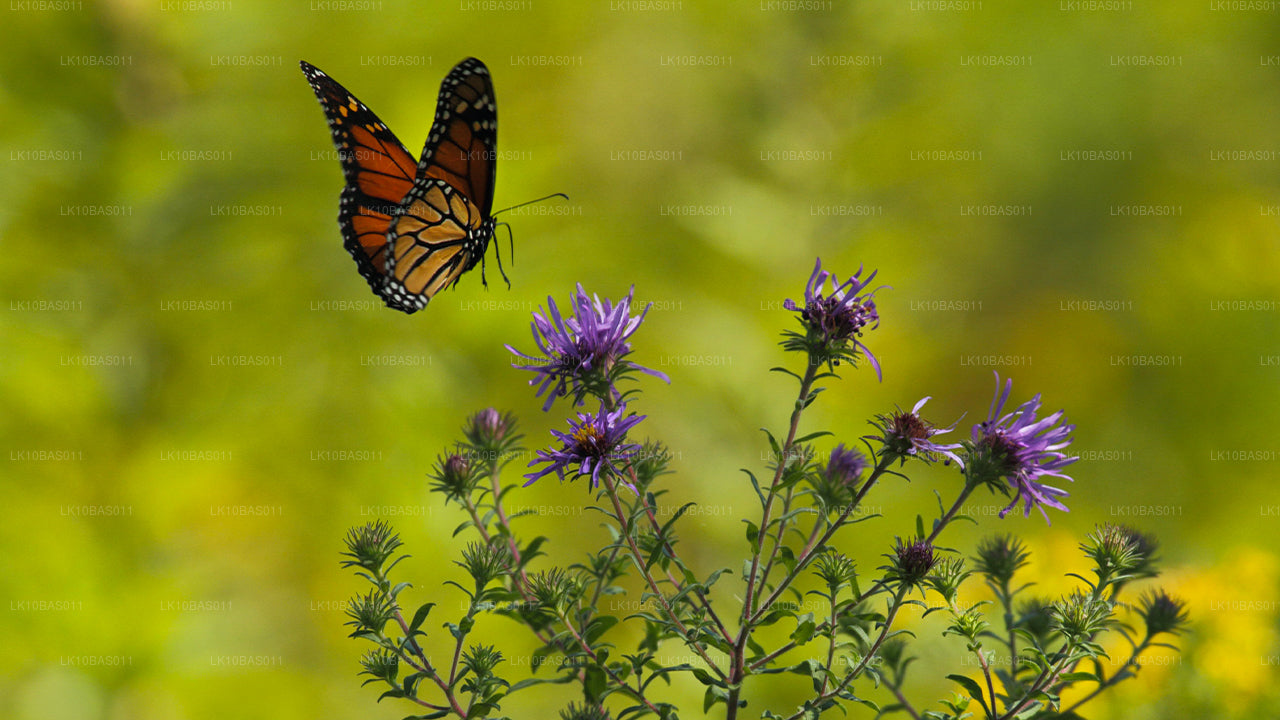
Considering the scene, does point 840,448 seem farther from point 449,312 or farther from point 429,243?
point 449,312

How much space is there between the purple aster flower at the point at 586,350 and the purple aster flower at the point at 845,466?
0.84ft

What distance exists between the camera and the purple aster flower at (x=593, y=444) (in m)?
0.88

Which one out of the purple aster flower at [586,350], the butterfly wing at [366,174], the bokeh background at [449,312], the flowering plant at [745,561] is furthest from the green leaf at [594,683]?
the bokeh background at [449,312]

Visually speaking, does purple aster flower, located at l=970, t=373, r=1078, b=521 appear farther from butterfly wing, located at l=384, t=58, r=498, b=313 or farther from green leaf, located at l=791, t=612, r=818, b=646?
butterfly wing, located at l=384, t=58, r=498, b=313

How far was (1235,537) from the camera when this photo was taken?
8.18 feet

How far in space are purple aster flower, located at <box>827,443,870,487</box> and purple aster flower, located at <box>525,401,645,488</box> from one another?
0.25 m

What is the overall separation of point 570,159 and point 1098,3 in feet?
7.18

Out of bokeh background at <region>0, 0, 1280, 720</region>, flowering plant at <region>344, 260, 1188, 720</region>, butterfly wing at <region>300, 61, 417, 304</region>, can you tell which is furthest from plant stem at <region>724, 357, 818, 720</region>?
bokeh background at <region>0, 0, 1280, 720</region>

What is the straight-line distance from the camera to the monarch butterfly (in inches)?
60.4

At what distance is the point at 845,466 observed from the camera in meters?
0.97

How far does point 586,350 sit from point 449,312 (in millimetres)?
1469

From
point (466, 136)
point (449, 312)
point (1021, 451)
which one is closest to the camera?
point (1021, 451)

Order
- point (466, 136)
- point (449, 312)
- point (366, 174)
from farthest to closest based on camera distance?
1. point (449, 312)
2. point (366, 174)
3. point (466, 136)

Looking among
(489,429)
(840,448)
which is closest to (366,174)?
(489,429)
